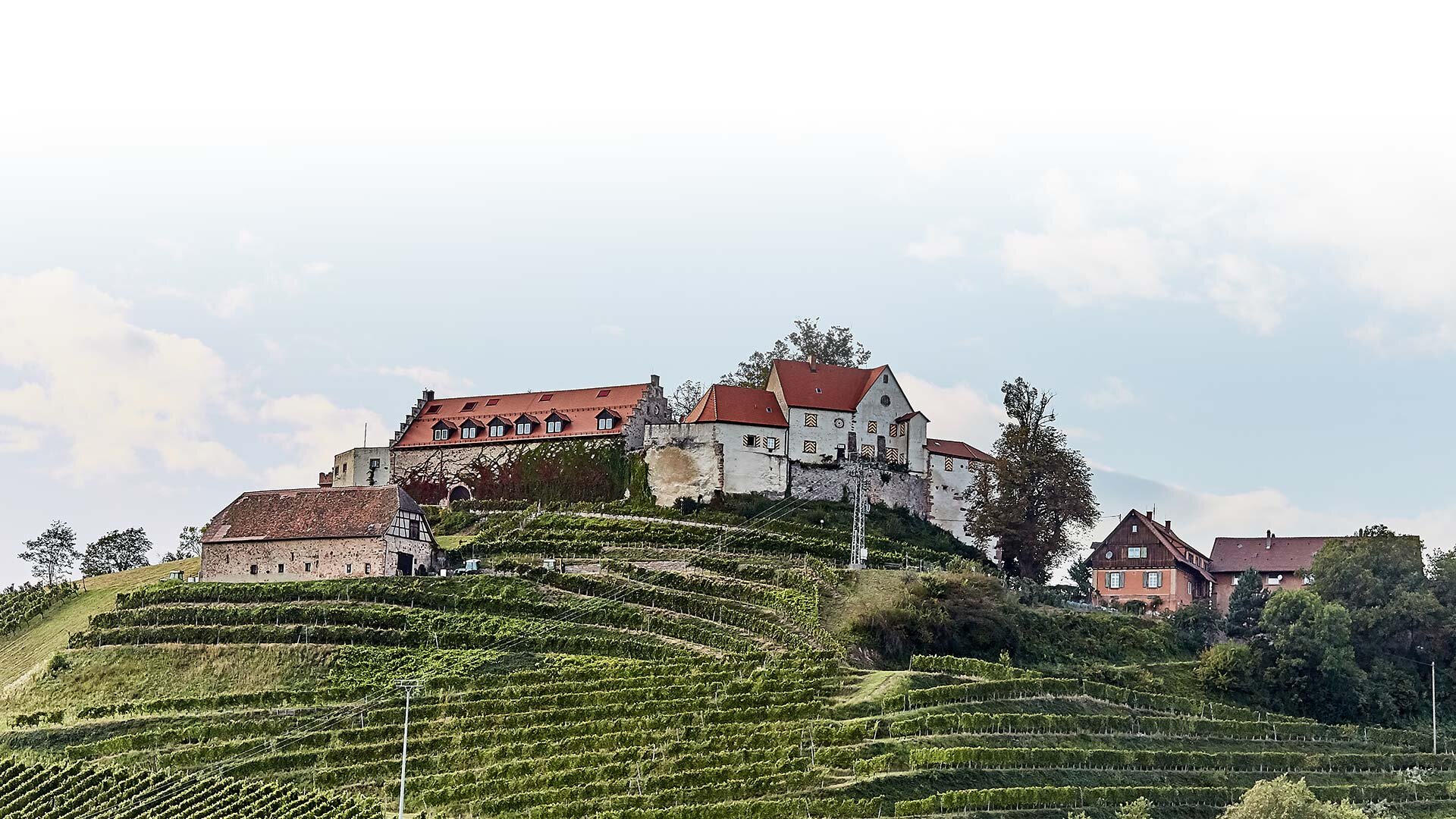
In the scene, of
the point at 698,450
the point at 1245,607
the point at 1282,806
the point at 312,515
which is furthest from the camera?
the point at 698,450

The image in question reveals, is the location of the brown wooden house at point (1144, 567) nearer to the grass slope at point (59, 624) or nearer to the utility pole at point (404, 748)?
the utility pole at point (404, 748)

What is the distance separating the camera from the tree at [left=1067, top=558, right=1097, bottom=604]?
92750 millimetres

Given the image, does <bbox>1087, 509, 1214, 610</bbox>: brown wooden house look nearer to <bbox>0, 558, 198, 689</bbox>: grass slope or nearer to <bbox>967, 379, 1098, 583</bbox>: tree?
<bbox>967, 379, 1098, 583</bbox>: tree

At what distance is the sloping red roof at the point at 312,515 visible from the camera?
288ft

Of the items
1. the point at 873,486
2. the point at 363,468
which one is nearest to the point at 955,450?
the point at 873,486

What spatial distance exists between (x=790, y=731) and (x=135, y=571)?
46065mm

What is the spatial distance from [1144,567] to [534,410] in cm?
3197

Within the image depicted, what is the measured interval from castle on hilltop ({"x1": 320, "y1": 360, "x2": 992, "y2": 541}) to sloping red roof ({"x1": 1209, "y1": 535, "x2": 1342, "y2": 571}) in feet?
44.8

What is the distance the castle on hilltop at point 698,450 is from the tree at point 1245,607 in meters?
14.5

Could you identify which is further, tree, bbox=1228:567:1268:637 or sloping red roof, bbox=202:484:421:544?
sloping red roof, bbox=202:484:421:544

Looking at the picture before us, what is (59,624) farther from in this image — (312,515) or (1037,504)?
(1037,504)

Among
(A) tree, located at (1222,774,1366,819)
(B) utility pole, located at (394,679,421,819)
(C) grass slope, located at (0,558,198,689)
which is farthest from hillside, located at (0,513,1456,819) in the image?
(A) tree, located at (1222,774,1366,819)

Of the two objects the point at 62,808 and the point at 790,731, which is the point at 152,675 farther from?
the point at 790,731

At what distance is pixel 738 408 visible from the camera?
95.5 meters
